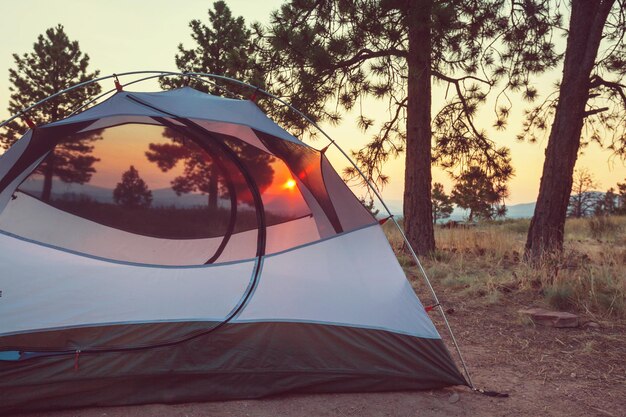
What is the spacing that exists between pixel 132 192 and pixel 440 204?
34013 mm

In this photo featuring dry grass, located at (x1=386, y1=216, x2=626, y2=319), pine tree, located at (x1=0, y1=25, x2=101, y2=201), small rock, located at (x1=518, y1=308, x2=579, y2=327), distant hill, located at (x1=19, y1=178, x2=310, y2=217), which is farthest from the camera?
pine tree, located at (x1=0, y1=25, x2=101, y2=201)

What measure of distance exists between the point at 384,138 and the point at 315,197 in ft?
15.5

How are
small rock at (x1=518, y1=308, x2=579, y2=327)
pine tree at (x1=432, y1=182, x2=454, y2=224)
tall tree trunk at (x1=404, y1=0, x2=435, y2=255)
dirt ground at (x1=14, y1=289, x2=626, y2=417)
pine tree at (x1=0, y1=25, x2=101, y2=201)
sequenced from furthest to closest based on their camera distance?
pine tree at (x1=432, y1=182, x2=454, y2=224) → pine tree at (x1=0, y1=25, x2=101, y2=201) → tall tree trunk at (x1=404, y1=0, x2=435, y2=255) → small rock at (x1=518, y1=308, x2=579, y2=327) → dirt ground at (x1=14, y1=289, x2=626, y2=417)

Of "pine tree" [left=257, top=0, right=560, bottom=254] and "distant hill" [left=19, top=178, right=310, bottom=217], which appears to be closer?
"distant hill" [left=19, top=178, right=310, bottom=217]

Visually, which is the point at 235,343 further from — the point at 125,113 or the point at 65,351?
the point at 125,113

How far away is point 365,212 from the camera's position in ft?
11.6

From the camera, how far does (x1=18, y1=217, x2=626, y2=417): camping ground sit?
268 centimetres

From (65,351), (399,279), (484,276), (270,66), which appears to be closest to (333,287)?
(399,279)

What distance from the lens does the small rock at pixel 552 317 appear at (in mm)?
4281

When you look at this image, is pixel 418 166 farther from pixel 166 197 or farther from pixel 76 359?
pixel 76 359

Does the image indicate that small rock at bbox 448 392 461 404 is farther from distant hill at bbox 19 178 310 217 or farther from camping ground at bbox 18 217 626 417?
distant hill at bbox 19 178 310 217

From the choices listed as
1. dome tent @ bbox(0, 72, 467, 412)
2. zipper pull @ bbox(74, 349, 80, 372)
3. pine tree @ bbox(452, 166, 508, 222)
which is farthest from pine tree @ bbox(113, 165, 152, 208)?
pine tree @ bbox(452, 166, 508, 222)

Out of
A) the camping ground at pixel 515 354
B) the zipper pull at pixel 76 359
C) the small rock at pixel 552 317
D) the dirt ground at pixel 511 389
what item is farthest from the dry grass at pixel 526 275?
the zipper pull at pixel 76 359

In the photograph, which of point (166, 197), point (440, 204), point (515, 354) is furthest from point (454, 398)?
point (440, 204)
